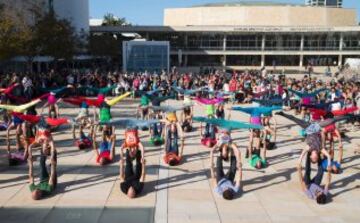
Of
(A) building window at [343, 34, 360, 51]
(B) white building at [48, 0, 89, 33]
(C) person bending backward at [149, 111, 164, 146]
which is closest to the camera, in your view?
(C) person bending backward at [149, 111, 164, 146]

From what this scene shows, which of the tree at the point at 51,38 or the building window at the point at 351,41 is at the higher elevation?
the building window at the point at 351,41

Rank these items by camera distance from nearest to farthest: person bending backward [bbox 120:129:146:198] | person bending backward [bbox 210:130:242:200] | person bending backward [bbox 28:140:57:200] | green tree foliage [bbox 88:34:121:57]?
person bending backward [bbox 28:140:57:200] < person bending backward [bbox 210:130:242:200] < person bending backward [bbox 120:129:146:198] < green tree foliage [bbox 88:34:121:57]

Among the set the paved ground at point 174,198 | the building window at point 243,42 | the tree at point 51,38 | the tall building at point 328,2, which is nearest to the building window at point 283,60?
the building window at point 243,42

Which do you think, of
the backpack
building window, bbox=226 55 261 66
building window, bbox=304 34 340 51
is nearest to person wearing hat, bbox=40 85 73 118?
the backpack

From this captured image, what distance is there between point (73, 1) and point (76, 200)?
6612 cm

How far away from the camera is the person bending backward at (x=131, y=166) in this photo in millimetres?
10325

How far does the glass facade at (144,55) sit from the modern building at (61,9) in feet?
27.0

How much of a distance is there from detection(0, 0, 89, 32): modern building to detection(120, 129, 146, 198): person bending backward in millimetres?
30207

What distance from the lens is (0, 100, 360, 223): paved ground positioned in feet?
30.0

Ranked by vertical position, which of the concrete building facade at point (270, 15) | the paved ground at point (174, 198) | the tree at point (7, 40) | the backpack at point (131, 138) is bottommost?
the paved ground at point (174, 198)

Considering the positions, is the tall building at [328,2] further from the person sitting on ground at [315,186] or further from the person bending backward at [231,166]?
the person bending backward at [231,166]

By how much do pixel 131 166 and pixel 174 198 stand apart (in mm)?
1158

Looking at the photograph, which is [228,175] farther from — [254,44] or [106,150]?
[254,44]

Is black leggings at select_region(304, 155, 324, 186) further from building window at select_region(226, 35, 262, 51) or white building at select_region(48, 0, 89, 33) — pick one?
building window at select_region(226, 35, 262, 51)
